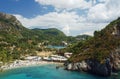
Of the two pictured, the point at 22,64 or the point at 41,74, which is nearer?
the point at 41,74

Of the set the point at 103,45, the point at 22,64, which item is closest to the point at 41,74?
the point at 22,64

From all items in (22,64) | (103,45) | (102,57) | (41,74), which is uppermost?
(103,45)

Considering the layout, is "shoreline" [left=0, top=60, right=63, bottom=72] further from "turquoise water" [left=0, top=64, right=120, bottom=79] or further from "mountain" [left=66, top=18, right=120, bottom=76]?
"mountain" [left=66, top=18, right=120, bottom=76]

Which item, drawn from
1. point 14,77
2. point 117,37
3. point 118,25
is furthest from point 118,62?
point 14,77

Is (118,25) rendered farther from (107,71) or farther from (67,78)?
(67,78)

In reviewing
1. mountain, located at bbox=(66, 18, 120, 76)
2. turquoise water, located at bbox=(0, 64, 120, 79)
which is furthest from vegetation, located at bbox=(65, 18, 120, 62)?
turquoise water, located at bbox=(0, 64, 120, 79)

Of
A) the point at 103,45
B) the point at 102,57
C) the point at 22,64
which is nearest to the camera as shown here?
the point at 102,57

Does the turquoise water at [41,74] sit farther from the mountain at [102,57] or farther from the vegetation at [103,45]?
the vegetation at [103,45]

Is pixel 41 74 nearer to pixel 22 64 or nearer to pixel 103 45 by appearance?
pixel 22 64

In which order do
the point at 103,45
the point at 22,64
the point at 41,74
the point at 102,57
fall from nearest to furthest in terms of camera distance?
the point at 102,57
the point at 41,74
the point at 103,45
the point at 22,64

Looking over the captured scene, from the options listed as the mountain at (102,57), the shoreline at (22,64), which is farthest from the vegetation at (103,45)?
the shoreline at (22,64)
